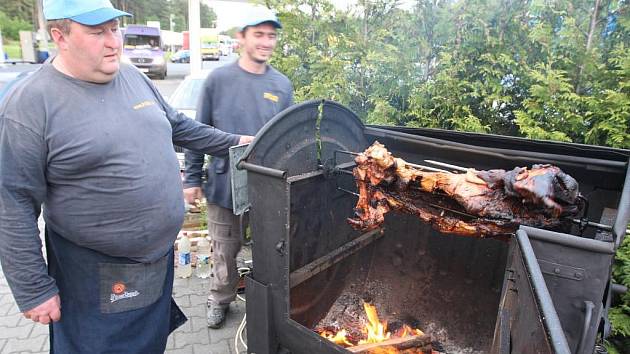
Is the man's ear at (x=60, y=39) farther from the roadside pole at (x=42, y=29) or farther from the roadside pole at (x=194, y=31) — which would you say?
the roadside pole at (x=194, y=31)

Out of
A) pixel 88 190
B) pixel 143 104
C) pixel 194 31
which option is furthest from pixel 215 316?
pixel 194 31

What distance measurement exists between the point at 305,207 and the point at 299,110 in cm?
54

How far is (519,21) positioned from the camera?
132 inches

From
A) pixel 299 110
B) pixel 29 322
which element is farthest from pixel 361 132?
pixel 29 322

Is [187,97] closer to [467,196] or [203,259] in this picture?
[203,259]

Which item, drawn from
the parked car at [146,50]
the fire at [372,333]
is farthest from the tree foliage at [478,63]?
the parked car at [146,50]

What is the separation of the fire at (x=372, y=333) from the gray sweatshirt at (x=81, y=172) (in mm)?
1205

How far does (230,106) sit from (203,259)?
1.98m

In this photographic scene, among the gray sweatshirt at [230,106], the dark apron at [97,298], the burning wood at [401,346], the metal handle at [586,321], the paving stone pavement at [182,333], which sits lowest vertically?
the paving stone pavement at [182,333]

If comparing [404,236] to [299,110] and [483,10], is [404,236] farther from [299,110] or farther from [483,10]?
[483,10]

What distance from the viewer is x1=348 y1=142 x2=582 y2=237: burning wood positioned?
1.71 meters

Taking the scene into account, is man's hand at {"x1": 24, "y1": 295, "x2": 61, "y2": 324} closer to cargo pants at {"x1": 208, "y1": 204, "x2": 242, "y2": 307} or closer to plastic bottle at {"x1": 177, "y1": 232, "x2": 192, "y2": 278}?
cargo pants at {"x1": 208, "y1": 204, "x2": 242, "y2": 307}

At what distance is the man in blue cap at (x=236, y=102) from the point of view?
2.94 m

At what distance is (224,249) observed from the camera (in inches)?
127
